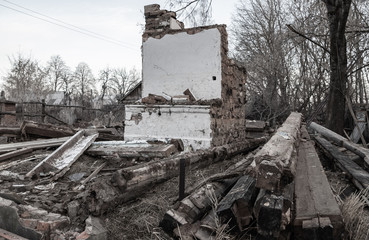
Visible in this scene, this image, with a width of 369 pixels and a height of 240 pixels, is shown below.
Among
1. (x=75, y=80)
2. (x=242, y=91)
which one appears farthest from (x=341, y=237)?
(x=75, y=80)

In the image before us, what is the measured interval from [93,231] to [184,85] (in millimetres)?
4129

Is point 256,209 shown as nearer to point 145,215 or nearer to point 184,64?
point 145,215

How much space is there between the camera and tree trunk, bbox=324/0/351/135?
823cm

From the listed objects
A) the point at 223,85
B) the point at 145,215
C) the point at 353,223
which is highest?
the point at 223,85

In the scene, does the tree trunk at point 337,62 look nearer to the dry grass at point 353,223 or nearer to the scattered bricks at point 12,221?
the dry grass at point 353,223

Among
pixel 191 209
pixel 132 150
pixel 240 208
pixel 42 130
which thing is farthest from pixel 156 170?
pixel 42 130

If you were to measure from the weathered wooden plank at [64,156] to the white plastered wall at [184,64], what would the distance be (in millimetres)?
1757

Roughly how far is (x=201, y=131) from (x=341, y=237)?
3.86 m

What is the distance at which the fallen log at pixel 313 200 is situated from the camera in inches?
70.9

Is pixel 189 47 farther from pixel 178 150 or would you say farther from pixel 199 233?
pixel 199 233

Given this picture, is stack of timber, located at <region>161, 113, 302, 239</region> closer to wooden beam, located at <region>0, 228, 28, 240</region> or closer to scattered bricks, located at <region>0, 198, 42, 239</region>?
scattered bricks, located at <region>0, 198, 42, 239</region>

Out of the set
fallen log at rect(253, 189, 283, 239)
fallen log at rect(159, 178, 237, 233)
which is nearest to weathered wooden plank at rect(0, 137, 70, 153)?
fallen log at rect(159, 178, 237, 233)

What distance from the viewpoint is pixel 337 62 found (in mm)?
8547

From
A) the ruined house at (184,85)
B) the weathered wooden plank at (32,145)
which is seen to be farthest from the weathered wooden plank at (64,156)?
the ruined house at (184,85)
